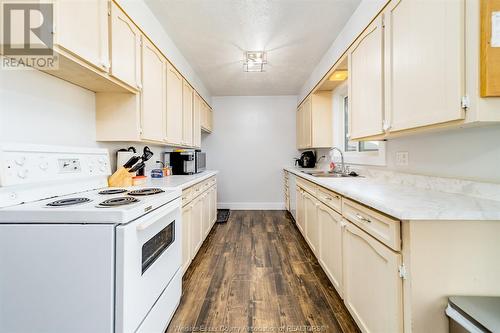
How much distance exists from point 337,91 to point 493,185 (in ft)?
8.24

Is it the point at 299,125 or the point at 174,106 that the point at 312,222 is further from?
the point at 299,125

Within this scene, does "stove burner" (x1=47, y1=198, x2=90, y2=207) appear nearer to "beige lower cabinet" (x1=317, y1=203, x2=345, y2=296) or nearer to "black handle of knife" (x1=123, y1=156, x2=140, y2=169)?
"black handle of knife" (x1=123, y1=156, x2=140, y2=169)

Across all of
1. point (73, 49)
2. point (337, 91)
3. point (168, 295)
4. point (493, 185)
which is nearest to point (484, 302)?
point (493, 185)

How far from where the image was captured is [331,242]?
179 centimetres

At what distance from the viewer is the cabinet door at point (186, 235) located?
1.99 meters

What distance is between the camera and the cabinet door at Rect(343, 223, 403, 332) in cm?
98

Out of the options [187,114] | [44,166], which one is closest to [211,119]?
[187,114]

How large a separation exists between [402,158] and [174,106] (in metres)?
2.34

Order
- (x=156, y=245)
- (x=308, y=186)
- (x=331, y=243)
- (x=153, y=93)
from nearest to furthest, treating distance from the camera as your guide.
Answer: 1. (x=156, y=245)
2. (x=331, y=243)
3. (x=153, y=93)
4. (x=308, y=186)

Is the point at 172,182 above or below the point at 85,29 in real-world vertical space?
below

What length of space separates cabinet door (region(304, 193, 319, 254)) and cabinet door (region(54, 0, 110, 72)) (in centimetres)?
211

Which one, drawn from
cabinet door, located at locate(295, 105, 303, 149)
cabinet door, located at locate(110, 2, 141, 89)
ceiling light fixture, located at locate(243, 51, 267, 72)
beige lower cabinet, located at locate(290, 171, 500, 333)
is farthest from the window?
cabinet door, located at locate(110, 2, 141, 89)

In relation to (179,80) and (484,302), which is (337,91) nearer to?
(179,80)

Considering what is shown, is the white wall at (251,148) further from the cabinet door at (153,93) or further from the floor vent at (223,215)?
the cabinet door at (153,93)
